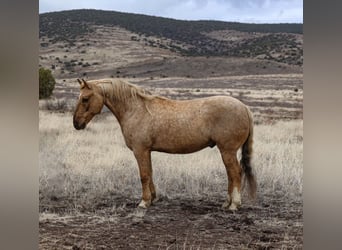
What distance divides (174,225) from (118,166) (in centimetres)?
47

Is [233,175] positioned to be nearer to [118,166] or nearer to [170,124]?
[170,124]

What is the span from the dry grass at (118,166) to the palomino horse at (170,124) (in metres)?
0.05

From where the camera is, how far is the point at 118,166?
139 inches

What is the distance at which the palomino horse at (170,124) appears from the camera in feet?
11.4

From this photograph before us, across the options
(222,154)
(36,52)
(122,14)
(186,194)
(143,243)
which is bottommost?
(143,243)

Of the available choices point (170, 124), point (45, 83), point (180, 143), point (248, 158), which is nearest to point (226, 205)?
point (248, 158)

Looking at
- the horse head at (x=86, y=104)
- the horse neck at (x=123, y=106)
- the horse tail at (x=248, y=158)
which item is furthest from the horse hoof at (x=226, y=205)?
the horse head at (x=86, y=104)

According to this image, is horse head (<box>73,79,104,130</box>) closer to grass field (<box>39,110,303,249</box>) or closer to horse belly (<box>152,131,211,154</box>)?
grass field (<box>39,110,303,249</box>)

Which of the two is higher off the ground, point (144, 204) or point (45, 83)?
point (45, 83)

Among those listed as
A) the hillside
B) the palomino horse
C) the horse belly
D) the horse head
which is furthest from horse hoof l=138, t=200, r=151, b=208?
the hillside
